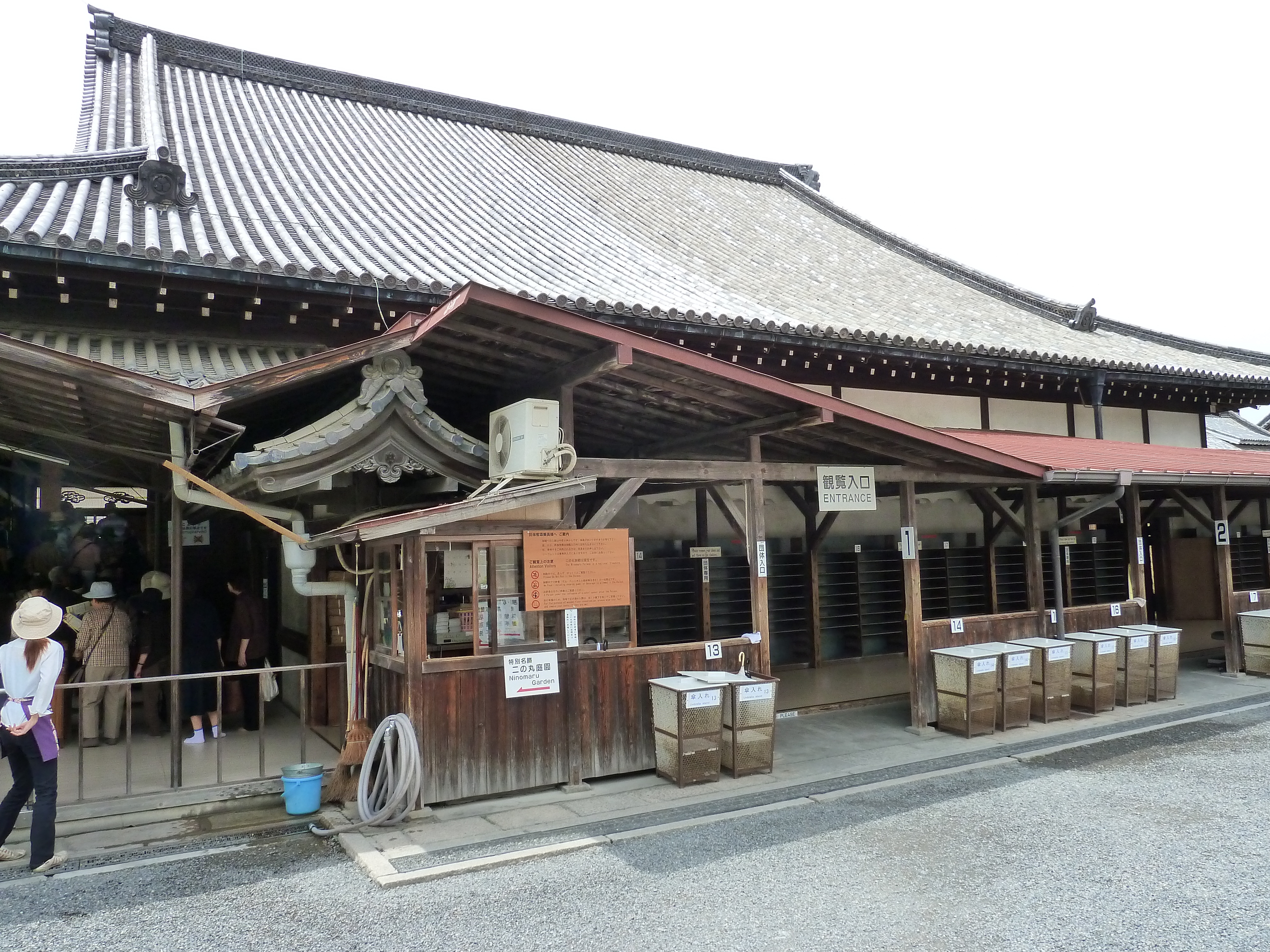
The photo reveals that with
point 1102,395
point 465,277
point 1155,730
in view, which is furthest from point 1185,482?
point 465,277

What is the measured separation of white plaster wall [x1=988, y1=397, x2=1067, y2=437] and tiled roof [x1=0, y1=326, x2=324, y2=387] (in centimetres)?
903

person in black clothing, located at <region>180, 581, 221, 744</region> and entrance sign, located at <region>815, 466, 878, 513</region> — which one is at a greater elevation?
entrance sign, located at <region>815, 466, 878, 513</region>

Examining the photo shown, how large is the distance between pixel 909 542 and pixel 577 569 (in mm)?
3808

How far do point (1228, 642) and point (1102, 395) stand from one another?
3.81m

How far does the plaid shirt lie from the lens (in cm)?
774

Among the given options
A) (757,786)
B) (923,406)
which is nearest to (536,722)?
(757,786)

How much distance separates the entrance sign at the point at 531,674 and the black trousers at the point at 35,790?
113 inches

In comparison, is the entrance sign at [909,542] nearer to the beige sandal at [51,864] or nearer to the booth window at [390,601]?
the booth window at [390,601]

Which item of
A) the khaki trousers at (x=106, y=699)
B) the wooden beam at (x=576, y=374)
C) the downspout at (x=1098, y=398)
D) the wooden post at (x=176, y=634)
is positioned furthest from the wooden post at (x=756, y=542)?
the downspout at (x=1098, y=398)

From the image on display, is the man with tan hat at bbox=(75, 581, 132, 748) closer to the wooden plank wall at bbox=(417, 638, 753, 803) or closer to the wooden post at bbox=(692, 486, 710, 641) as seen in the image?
the wooden plank wall at bbox=(417, 638, 753, 803)

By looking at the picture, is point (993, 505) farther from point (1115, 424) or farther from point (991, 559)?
point (1115, 424)

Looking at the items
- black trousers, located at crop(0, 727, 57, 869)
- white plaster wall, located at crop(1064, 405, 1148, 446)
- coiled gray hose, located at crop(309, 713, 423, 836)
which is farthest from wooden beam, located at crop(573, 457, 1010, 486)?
white plaster wall, located at crop(1064, 405, 1148, 446)

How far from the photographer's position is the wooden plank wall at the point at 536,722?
6176 millimetres

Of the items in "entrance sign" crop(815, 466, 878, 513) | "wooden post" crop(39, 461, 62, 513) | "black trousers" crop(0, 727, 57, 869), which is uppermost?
"wooden post" crop(39, 461, 62, 513)
